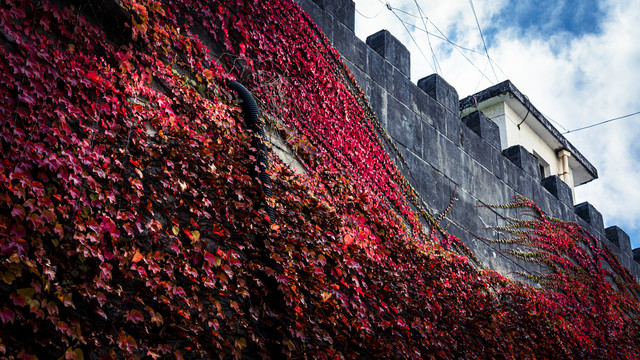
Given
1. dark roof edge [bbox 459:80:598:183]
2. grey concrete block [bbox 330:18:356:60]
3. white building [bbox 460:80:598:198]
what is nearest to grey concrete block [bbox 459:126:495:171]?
grey concrete block [bbox 330:18:356:60]

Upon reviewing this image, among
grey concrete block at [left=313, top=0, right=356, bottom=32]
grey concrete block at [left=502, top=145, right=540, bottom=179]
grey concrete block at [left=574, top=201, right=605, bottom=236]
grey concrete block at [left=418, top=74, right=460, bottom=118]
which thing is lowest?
grey concrete block at [left=313, top=0, right=356, bottom=32]

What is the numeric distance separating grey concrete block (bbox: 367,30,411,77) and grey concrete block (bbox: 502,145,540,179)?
9.45 feet

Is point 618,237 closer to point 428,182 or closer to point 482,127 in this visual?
point 482,127

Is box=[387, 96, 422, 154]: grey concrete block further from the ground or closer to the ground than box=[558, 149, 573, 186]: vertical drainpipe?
closer to the ground

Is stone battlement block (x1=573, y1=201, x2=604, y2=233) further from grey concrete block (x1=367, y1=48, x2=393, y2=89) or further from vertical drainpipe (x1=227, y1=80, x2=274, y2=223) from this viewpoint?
vertical drainpipe (x1=227, y1=80, x2=274, y2=223)

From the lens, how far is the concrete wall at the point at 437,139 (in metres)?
7.07

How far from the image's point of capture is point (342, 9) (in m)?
7.14

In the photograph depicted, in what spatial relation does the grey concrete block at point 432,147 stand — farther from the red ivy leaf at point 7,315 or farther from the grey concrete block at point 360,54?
the red ivy leaf at point 7,315

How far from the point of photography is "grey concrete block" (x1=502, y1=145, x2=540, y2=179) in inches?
391

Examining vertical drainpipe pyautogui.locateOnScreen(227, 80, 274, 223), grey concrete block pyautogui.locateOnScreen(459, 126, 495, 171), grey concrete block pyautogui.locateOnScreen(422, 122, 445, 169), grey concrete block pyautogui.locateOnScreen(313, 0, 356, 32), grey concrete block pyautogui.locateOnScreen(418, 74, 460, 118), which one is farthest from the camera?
grey concrete block pyautogui.locateOnScreen(459, 126, 495, 171)

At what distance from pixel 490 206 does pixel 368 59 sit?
2970 millimetres

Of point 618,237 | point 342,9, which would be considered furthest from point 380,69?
point 618,237

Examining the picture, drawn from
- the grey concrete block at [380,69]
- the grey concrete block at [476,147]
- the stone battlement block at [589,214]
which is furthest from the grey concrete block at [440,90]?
the stone battlement block at [589,214]

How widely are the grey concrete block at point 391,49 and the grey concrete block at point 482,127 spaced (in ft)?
6.02
